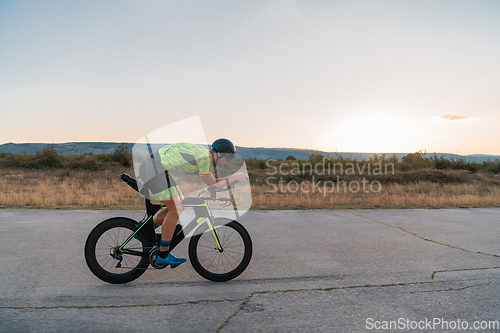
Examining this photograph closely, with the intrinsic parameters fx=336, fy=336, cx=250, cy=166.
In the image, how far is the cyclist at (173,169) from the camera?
4.11m

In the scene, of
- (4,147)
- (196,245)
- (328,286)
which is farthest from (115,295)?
(4,147)

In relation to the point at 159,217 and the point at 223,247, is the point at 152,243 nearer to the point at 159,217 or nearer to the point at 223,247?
the point at 159,217

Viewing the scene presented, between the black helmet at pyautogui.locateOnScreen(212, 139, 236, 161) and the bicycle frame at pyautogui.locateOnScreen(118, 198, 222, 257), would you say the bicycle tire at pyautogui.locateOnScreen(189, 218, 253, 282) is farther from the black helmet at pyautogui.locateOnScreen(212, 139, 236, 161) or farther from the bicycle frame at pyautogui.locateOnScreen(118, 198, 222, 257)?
the black helmet at pyautogui.locateOnScreen(212, 139, 236, 161)

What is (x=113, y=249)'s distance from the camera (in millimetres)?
4242

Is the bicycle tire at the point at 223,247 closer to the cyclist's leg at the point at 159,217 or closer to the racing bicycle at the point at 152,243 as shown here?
the racing bicycle at the point at 152,243

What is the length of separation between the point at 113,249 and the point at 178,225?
2.81 feet

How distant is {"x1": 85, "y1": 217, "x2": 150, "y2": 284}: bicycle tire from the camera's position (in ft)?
13.5

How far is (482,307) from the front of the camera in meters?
3.61

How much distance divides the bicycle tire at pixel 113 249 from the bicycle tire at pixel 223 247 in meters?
0.64

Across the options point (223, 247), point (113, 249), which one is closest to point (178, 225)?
point (223, 247)

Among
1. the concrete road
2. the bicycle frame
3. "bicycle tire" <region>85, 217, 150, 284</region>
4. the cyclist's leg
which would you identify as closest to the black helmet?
the bicycle frame

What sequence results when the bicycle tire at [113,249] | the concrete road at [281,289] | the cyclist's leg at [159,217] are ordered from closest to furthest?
1. the concrete road at [281,289]
2. the bicycle tire at [113,249]
3. the cyclist's leg at [159,217]

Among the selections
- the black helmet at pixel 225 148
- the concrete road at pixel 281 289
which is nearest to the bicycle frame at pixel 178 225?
the concrete road at pixel 281 289

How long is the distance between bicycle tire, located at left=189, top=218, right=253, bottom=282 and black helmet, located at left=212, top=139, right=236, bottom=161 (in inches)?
34.1
